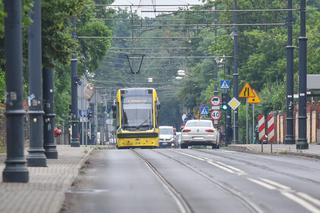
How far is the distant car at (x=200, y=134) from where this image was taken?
56.6 metres

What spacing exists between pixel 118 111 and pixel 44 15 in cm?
2765

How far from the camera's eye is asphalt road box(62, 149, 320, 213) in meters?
17.1

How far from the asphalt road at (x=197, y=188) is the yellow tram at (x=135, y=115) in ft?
87.7

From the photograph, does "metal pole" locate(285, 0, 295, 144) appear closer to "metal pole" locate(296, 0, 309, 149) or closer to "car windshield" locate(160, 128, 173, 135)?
"metal pole" locate(296, 0, 309, 149)

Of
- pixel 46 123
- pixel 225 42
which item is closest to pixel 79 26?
pixel 225 42

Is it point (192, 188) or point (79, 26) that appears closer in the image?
point (192, 188)

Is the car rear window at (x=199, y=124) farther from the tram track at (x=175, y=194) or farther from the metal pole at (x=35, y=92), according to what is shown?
the tram track at (x=175, y=194)

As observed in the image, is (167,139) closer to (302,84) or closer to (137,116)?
(137,116)

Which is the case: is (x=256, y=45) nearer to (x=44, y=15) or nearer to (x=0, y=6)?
(x=44, y=15)

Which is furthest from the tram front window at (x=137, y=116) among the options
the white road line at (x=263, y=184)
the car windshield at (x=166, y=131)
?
the white road line at (x=263, y=184)

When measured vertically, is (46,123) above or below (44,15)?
below

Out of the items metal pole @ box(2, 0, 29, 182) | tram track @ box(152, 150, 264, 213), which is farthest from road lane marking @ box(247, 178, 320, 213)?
metal pole @ box(2, 0, 29, 182)

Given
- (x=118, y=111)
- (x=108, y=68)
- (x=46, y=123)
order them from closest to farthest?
(x=46, y=123) < (x=118, y=111) < (x=108, y=68)

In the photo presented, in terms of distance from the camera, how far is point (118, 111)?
193ft
